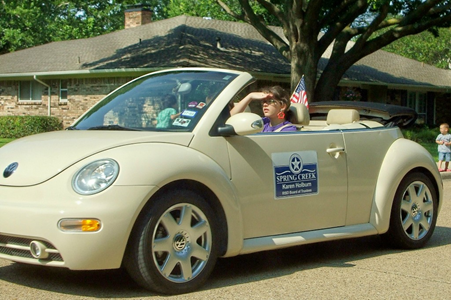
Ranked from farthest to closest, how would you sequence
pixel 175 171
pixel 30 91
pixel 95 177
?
pixel 30 91
pixel 175 171
pixel 95 177

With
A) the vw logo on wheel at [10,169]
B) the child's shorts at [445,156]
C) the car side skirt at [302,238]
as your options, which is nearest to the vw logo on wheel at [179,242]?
the car side skirt at [302,238]

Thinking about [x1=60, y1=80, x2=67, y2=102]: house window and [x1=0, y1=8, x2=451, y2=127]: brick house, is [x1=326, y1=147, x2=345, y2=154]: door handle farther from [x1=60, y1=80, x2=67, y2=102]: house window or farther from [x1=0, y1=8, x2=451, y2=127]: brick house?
[x1=60, y1=80, x2=67, y2=102]: house window

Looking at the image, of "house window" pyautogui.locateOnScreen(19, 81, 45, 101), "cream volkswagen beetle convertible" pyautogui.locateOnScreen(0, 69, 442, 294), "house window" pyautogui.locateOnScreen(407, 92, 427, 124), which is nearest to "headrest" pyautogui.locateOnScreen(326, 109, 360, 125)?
"cream volkswagen beetle convertible" pyautogui.locateOnScreen(0, 69, 442, 294)

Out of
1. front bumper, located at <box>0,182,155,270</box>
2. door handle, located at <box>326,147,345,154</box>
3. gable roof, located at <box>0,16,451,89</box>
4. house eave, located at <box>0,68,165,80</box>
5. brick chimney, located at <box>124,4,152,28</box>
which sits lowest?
front bumper, located at <box>0,182,155,270</box>

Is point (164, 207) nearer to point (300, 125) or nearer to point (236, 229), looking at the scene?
point (236, 229)

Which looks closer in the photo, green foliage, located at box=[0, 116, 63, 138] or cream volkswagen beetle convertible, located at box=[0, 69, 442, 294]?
cream volkswagen beetle convertible, located at box=[0, 69, 442, 294]

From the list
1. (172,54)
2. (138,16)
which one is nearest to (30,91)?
(138,16)

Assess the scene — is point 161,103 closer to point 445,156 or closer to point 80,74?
point 445,156

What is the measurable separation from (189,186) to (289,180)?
101 cm

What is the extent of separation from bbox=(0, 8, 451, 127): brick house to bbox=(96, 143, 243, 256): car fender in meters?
20.4

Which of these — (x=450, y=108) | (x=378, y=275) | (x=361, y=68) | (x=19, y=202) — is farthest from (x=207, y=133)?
(x=450, y=108)

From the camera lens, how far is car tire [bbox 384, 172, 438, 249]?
6.71 meters

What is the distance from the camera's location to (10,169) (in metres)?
4.93

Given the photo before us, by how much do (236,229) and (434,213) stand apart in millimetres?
2622
